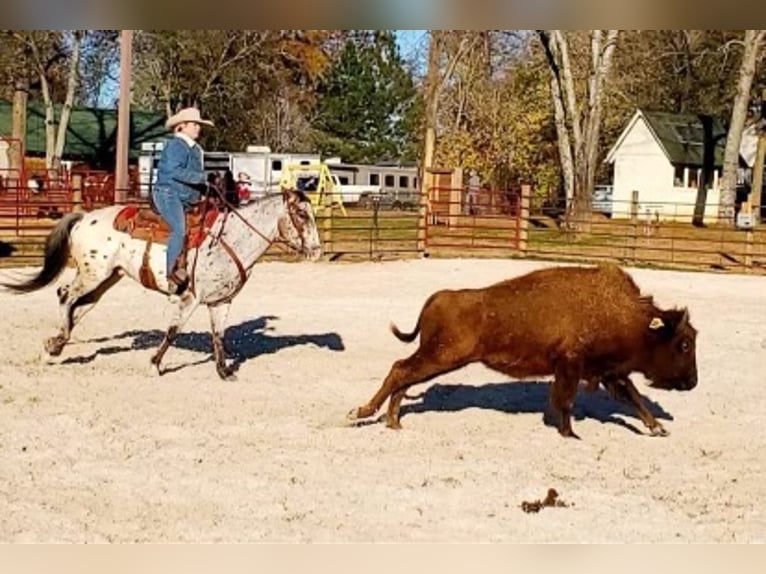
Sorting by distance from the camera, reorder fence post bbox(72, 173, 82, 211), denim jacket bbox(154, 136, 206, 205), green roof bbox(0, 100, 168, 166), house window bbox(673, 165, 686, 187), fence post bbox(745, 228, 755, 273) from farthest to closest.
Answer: house window bbox(673, 165, 686, 187) → green roof bbox(0, 100, 168, 166) → fence post bbox(745, 228, 755, 273) → fence post bbox(72, 173, 82, 211) → denim jacket bbox(154, 136, 206, 205)

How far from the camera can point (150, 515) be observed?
4062 millimetres

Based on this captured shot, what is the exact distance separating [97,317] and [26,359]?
226 centimetres

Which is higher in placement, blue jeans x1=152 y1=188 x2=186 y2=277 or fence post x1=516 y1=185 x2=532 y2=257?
blue jeans x1=152 y1=188 x2=186 y2=277

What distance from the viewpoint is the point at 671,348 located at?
590 centimetres

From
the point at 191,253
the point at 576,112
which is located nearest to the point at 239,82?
the point at 576,112

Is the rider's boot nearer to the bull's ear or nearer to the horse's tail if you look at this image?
the horse's tail

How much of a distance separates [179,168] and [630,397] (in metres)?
3.19

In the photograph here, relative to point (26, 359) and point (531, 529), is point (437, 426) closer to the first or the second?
point (531, 529)

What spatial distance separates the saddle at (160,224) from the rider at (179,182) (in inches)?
2.8

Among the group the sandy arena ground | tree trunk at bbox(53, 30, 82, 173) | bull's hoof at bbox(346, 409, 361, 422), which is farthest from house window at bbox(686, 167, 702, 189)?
bull's hoof at bbox(346, 409, 361, 422)

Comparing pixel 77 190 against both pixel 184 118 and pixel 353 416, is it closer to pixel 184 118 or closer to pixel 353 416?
pixel 184 118

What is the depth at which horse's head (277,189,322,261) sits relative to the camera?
7.39 metres

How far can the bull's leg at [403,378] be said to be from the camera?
5.62 metres

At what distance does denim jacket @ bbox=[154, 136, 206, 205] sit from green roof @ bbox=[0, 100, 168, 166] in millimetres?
26405
